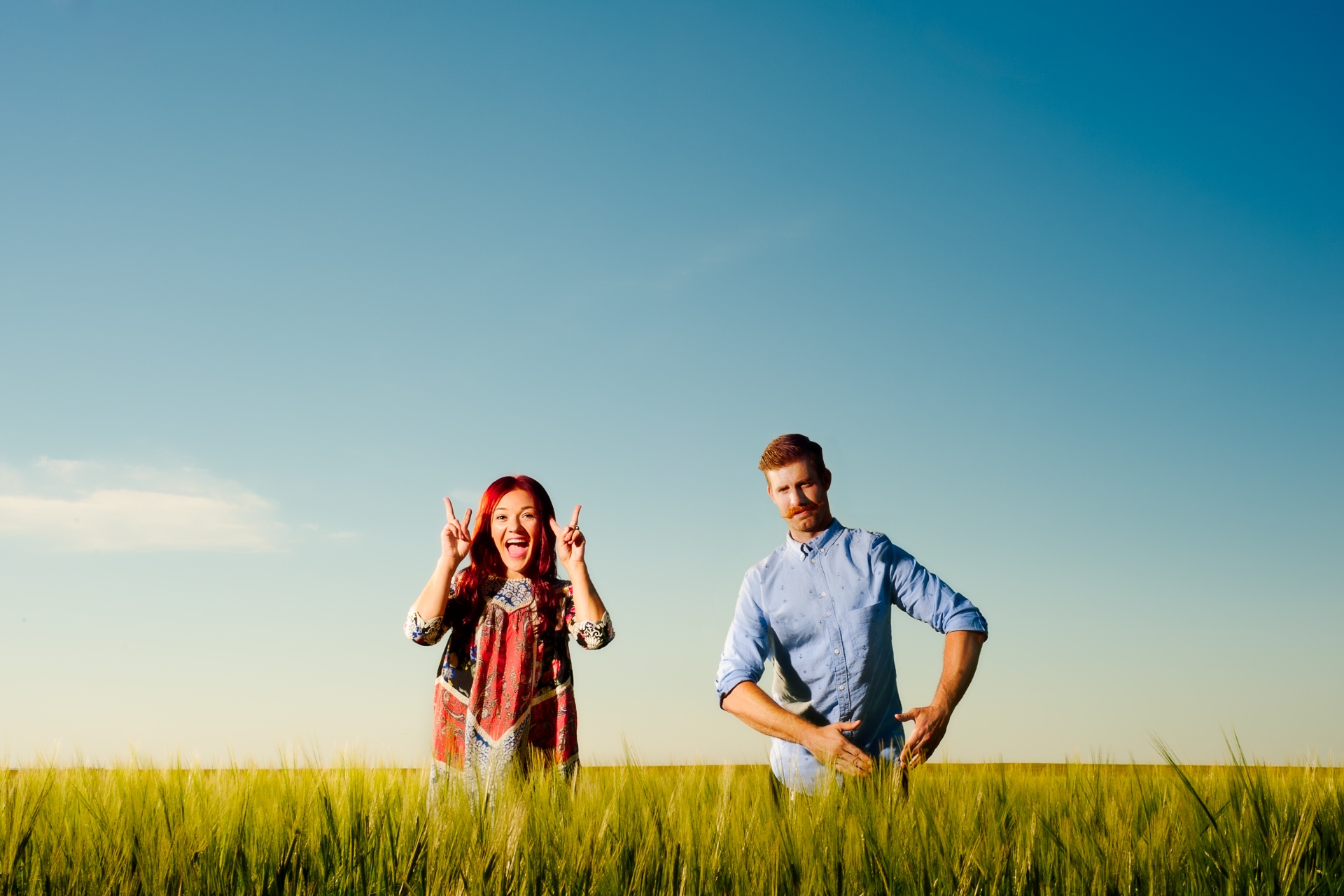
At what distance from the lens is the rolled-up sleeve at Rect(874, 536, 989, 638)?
10.1 ft

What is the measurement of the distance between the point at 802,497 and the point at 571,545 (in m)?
0.95

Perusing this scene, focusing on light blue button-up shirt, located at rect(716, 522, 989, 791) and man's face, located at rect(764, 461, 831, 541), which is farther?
man's face, located at rect(764, 461, 831, 541)

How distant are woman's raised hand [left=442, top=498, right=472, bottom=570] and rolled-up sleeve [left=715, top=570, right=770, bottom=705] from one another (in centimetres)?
110

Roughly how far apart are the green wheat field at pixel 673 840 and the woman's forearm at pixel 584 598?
71cm

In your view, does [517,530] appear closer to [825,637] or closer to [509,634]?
[509,634]

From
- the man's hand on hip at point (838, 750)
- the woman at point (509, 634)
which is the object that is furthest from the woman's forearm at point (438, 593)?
the man's hand on hip at point (838, 750)

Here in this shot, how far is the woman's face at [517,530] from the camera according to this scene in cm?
383

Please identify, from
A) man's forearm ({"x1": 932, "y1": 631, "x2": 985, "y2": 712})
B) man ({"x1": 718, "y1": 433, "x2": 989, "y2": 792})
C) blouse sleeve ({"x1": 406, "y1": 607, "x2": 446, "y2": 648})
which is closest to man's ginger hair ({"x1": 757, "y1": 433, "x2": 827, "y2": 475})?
man ({"x1": 718, "y1": 433, "x2": 989, "y2": 792})

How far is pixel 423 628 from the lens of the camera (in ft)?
11.8

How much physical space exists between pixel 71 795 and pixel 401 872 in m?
1.79

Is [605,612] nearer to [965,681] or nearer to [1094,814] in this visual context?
[965,681]

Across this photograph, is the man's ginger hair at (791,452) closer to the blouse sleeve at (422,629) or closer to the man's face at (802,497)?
the man's face at (802,497)

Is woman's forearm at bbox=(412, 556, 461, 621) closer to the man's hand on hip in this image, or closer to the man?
the man

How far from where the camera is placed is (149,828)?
254 centimetres
